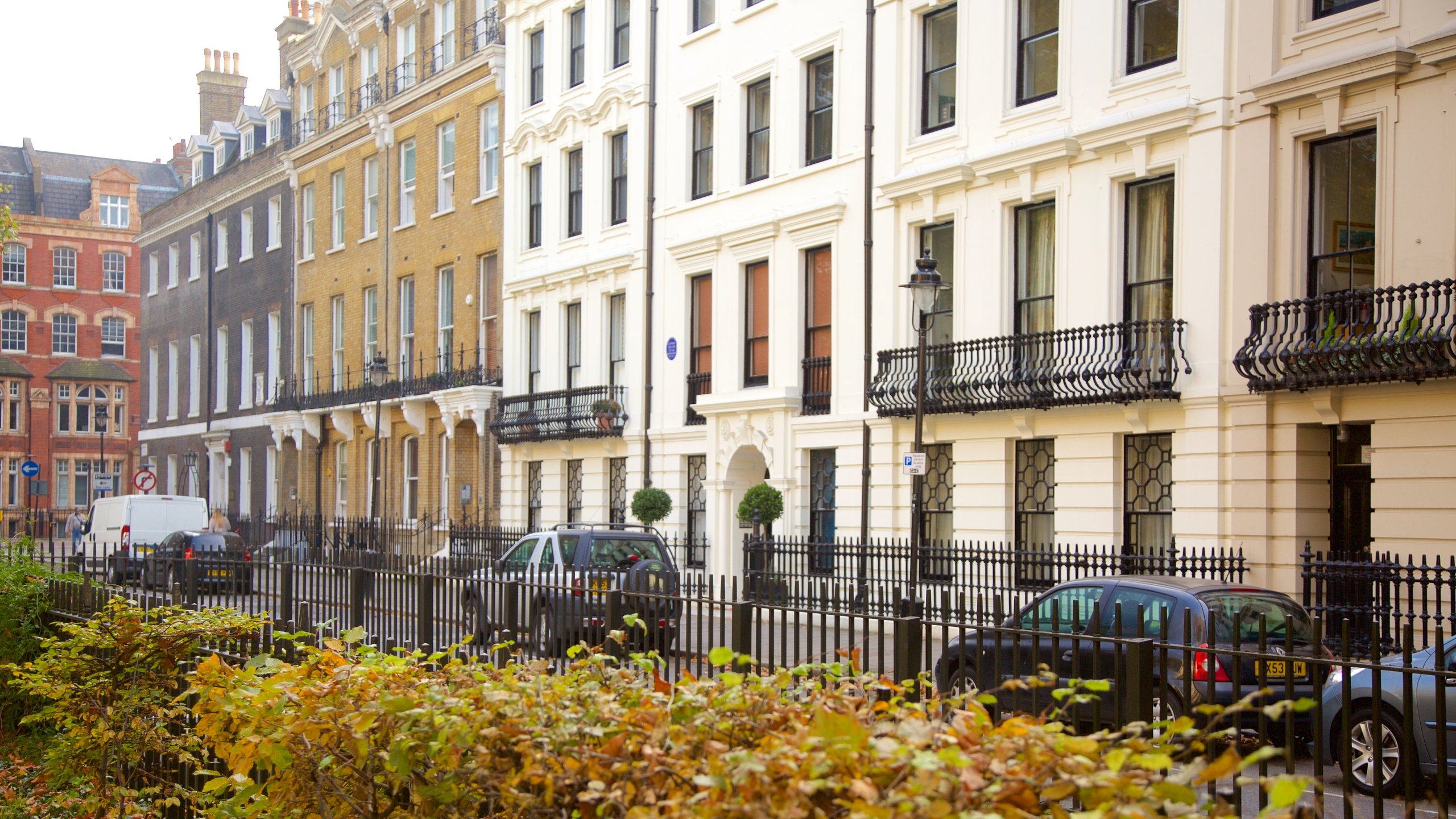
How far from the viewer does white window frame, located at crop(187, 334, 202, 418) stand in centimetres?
5679

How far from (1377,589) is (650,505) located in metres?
15.8

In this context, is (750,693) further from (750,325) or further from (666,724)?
(750,325)

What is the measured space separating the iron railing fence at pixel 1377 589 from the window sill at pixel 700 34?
55.1ft

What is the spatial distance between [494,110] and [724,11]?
10.6 meters

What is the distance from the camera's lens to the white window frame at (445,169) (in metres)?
39.9

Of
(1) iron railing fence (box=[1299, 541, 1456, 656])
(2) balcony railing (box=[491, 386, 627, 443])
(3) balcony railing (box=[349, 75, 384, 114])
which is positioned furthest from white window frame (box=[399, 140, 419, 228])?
(1) iron railing fence (box=[1299, 541, 1456, 656])

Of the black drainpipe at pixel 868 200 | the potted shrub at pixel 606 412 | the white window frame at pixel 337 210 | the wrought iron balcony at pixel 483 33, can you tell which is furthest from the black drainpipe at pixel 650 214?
the white window frame at pixel 337 210

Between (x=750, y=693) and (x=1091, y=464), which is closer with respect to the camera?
(x=750, y=693)

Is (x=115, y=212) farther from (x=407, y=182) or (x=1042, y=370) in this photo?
(x=1042, y=370)

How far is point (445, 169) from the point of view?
4012 cm

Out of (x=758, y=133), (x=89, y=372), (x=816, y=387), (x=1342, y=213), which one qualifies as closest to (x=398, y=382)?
(x=758, y=133)

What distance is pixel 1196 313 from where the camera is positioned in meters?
19.5

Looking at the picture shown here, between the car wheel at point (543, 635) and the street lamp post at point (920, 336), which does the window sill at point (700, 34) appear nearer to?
the street lamp post at point (920, 336)

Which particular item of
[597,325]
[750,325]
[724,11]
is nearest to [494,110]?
[597,325]
